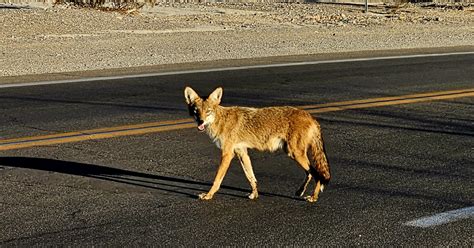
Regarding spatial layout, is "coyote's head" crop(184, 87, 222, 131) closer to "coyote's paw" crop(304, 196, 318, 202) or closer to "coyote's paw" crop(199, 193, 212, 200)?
"coyote's paw" crop(199, 193, 212, 200)

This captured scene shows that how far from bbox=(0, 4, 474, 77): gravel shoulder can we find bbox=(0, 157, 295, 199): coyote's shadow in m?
9.51

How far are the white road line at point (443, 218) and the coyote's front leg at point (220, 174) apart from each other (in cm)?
154

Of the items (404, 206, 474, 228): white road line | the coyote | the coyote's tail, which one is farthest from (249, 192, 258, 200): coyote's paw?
(404, 206, 474, 228): white road line

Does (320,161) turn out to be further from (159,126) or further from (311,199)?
(159,126)

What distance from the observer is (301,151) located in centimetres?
751

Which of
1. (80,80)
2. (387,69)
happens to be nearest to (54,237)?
(80,80)

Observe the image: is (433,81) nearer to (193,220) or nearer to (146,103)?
(146,103)

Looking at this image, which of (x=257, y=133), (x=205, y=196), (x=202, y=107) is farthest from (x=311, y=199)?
(x=202, y=107)

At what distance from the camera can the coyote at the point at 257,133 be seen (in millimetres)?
7492

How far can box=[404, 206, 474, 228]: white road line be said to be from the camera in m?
7.05

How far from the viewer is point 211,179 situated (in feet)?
28.3

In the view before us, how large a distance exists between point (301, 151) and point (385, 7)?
146ft

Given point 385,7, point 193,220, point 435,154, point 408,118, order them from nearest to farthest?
point 193,220
point 435,154
point 408,118
point 385,7

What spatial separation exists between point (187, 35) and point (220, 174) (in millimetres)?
20747
